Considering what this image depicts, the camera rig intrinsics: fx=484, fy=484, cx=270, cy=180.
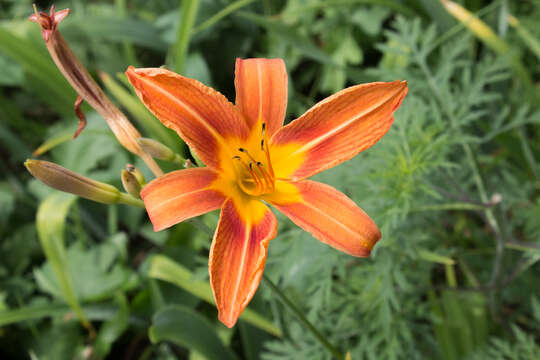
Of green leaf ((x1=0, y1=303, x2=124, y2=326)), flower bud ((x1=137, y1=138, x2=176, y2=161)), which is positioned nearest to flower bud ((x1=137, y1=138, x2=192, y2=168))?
flower bud ((x1=137, y1=138, x2=176, y2=161))

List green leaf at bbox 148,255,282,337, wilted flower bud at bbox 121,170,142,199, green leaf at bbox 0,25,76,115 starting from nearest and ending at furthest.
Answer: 1. wilted flower bud at bbox 121,170,142,199
2. green leaf at bbox 148,255,282,337
3. green leaf at bbox 0,25,76,115

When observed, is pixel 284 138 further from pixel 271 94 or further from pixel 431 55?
pixel 431 55

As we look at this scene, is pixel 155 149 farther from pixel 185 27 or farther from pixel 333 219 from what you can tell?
pixel 185 27

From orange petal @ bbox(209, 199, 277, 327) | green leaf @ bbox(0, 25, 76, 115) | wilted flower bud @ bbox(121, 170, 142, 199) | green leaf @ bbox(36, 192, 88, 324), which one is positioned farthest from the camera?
green leaf @ bbox(0, 25, 76, 115)

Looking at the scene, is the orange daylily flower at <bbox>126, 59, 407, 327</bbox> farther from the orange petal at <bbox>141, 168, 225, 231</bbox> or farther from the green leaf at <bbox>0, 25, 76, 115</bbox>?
the green leaf at <bbox>0, 25, 76, 115</bbox>

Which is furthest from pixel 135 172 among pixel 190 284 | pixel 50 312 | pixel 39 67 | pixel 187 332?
pixel 39 67

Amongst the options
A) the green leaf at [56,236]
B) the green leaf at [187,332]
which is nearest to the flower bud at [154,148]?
the green leaf at [187,332]
